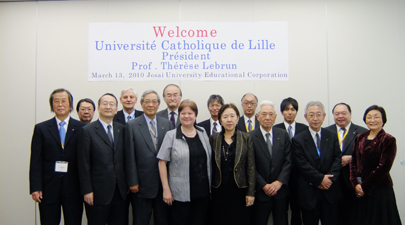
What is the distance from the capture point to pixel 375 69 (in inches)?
167

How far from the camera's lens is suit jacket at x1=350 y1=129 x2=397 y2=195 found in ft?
9.17

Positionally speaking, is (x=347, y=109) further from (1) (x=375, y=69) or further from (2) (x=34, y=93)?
(2) (x=34, y=93)

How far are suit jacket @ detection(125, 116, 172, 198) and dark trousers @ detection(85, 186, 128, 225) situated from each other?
20cm

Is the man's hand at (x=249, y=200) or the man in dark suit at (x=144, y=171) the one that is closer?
the man's hand at (x=249, y=200)

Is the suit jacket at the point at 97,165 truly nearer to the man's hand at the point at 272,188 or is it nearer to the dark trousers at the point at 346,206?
the man's hand at the point at 272,188

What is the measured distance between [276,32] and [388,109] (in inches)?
82.6

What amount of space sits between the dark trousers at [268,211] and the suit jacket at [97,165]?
4.65 ft

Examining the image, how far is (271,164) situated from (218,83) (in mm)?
1724

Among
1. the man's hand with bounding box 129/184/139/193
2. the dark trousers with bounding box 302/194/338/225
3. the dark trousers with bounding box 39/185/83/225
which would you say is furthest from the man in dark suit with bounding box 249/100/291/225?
the dark trousers with bounding box 39/185/83/225

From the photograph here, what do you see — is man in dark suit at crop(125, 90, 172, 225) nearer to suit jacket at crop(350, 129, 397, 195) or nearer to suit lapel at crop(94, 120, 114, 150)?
suit lapel at crop(94, 120, 114, 150)

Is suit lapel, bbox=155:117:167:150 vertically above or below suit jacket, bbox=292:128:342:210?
above

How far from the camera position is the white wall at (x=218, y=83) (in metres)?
A: 4.21

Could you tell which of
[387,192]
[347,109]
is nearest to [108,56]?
[347,109]

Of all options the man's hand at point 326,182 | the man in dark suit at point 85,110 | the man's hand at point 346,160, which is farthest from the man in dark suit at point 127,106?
the man's hand at point 346,160
